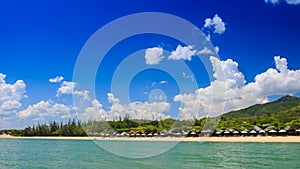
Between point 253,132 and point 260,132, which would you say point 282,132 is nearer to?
point 260,132

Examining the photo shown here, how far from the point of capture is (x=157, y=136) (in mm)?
73375

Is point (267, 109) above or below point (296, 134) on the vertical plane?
above

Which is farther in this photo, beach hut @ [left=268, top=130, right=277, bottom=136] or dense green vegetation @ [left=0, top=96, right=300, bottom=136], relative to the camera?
dense green vegetation @ [left=0, top=96, right=300, bottom=136]

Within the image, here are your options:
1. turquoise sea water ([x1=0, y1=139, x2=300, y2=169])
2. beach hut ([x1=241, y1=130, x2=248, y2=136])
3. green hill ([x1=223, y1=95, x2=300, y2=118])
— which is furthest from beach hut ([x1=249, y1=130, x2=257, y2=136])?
green hill ([x1=223, y1=95, x2=300, y2=118])

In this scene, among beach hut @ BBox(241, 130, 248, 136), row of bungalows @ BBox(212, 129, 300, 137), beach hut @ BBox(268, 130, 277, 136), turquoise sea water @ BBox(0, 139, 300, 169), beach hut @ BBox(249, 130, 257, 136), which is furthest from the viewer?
beach hut @ BBox(241, 130, 248, 136)

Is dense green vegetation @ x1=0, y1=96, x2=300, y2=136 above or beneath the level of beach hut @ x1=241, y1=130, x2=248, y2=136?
above

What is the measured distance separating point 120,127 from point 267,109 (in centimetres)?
6597

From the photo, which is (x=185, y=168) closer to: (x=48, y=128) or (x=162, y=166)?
(x=162, y=166)

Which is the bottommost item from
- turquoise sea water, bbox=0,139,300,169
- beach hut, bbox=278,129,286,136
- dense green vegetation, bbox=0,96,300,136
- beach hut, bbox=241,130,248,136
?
turquoise sea water, bbox=0,139,300,169

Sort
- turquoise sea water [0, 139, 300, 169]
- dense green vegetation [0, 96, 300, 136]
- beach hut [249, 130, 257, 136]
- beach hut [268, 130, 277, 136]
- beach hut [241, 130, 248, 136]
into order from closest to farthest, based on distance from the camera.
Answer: turquoise sea water [0, 139, 300, 169] → beach hut [268, 130, 277, 136] → beach hut [249, 130, 257, 136] → beach hut [241, 130, 248, 136] → dense green vegetation [0, 96, 300, 136]

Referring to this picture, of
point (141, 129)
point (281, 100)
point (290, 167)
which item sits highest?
point (281, 100)

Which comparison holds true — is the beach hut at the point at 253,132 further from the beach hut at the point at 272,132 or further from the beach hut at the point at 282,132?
the beach hut at the point at 282,132

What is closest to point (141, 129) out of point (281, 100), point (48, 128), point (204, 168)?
point (48, 128)

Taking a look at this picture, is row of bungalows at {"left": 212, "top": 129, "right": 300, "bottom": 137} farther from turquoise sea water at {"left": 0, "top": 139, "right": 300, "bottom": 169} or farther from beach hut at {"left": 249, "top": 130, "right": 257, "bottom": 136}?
turquoise sea water at {"left": 0, "top": 139, "right": 300, "bottom": 169}
